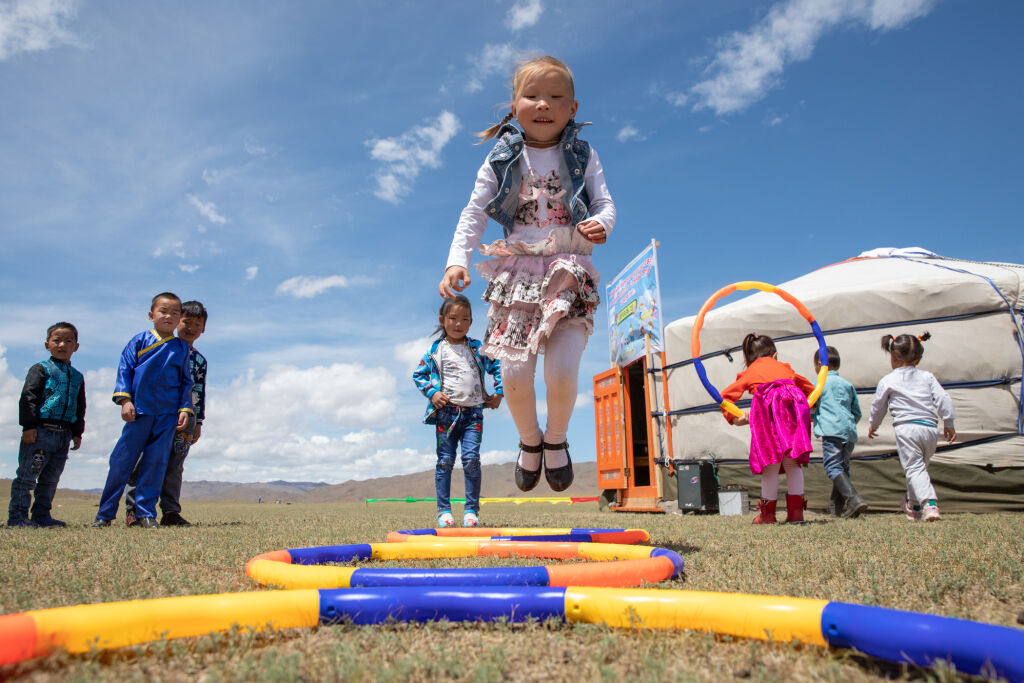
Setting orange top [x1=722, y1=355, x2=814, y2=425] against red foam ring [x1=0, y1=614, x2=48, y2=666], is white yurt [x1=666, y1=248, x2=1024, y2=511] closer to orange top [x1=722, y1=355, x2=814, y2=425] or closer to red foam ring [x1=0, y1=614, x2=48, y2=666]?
orange top [x1=722, y1=355, x2=814, y2=425]

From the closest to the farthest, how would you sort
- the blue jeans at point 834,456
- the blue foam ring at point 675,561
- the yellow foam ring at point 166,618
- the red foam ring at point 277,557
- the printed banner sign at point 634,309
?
the yellow foam ring at point 166,618 → the blue foam ring at point 675,561 → the red foam ring at point 277,557 → the blue jeans at point 834,456 → the printed banner sign at point 634,309

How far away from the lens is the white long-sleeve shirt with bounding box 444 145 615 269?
2.52 meters

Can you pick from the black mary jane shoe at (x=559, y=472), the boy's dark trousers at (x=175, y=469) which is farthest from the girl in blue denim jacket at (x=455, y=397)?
the boy's dark trousers at (x=175, y=469)

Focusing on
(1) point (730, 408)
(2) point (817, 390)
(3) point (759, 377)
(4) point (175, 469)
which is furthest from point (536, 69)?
(4) point (175, 469)

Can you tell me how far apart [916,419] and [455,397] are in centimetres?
304

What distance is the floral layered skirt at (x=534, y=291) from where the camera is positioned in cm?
241

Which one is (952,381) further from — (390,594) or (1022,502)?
(390,594)

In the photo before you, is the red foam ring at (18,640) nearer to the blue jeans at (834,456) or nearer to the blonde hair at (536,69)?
the blonde hair at (536,69)

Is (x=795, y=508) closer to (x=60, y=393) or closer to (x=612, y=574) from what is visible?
(x=612, y=574)

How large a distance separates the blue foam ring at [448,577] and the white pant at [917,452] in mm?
3826

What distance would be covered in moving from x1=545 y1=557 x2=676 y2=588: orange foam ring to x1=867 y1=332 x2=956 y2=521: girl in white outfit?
3499 mm

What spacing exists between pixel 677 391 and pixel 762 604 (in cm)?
648

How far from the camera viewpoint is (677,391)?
7387mm

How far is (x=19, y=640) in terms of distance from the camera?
0.90 meters
